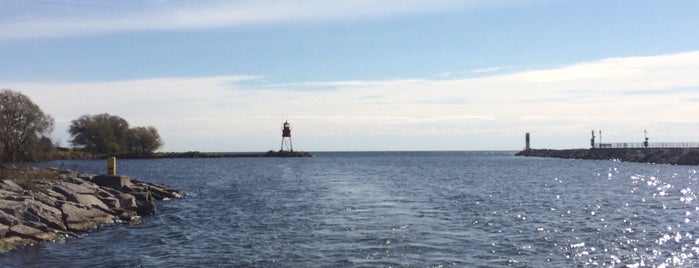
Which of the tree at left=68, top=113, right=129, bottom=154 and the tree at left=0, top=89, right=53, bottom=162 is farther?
the tree at left=68, top=113, right=129, bottom=154

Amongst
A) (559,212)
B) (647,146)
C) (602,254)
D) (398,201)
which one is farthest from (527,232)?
(647,146)

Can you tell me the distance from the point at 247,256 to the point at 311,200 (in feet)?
65.2

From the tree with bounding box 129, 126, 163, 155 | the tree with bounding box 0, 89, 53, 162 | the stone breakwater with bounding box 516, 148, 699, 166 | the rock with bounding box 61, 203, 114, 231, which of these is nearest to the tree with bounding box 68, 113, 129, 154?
the tree with bounding box 129, 126, 163, 155

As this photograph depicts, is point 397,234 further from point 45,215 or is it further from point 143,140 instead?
point 143,140

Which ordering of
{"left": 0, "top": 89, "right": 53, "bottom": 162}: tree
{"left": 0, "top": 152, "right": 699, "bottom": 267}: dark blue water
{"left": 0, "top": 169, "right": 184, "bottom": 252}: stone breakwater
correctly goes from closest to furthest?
{"left": 0, "top": 152, "right": 699, "bottom": 267}: dark blue water → {"left": 0, "top": 169, "right": 184, "bottom": 252}: stone breakwater → {"left": 0, "top": 89, "right": 53, "bottom": 162}: tree

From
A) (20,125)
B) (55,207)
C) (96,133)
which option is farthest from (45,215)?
(96,133)

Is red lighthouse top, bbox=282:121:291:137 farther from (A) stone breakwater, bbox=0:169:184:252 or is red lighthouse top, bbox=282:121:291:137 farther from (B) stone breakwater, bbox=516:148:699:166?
(A) stone breakwater, bbox=0:169:184:252

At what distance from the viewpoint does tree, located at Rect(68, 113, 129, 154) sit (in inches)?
5664

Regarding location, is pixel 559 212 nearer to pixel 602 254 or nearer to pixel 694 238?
pixel 694 238

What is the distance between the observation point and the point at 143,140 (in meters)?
158

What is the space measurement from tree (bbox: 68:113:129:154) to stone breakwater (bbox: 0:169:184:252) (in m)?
109

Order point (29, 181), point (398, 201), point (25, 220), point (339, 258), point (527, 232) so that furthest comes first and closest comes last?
point (398, 201)
point (29, 181)
point (527, 232)
point (25, 220)
point (339, 258)

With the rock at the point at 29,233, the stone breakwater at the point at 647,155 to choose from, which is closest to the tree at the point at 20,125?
the rock at the point at 29,233

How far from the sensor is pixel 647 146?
486 feet
